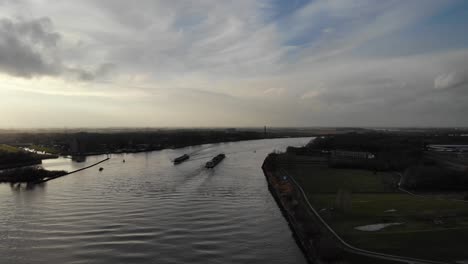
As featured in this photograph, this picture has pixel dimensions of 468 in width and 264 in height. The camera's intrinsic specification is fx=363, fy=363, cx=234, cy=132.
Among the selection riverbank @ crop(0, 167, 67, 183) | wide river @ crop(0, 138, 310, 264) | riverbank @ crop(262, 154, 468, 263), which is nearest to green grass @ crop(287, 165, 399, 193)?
riverbank @ crop(262, 154, 468, 263)

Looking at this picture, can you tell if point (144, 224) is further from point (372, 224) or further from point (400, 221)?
point (400, 221)

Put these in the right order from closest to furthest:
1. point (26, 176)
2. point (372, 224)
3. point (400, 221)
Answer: point (372, 224), point (400, 221), point (26, 176)

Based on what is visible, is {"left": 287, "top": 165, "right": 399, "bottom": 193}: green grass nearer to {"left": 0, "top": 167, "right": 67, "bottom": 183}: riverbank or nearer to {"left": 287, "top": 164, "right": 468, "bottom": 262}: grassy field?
Answer: {"left": 287, "top": 164, "right": 468, "bottom": 262}: grassy field

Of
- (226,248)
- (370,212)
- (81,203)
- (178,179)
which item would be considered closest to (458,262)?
(370,212)

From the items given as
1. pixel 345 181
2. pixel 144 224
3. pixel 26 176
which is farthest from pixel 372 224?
pixel 26 176

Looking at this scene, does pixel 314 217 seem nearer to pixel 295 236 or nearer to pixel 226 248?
pixel 295 236

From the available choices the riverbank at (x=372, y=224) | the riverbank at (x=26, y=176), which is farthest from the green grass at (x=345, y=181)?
the riverbank at (x=26, y=176)

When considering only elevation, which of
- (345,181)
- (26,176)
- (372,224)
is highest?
(26,176)
